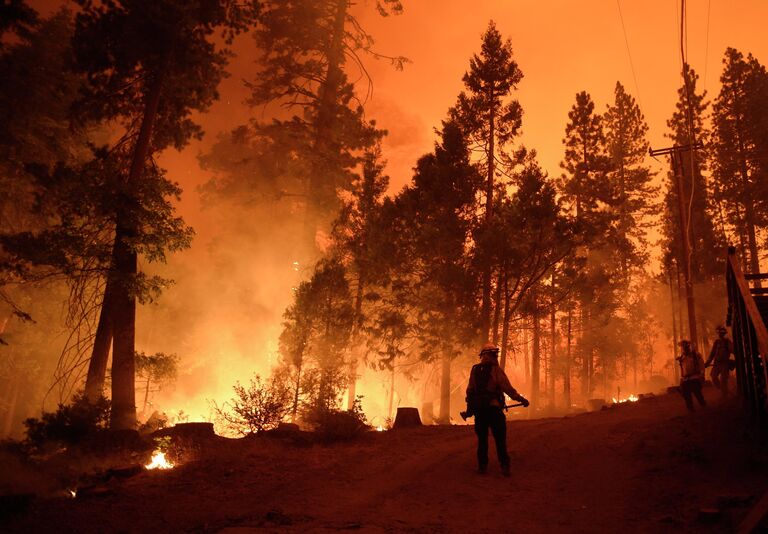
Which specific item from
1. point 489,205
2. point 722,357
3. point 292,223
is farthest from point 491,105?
point 292,223

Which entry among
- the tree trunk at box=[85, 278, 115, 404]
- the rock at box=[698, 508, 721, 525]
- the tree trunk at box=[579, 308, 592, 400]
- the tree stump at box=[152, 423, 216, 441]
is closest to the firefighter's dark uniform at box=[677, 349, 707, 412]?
the rock at box=[698, 508, 721, 525]

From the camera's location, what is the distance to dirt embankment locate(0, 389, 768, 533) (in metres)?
5.81

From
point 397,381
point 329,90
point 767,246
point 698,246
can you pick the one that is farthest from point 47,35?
point 767,246

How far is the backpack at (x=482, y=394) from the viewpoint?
7.90m

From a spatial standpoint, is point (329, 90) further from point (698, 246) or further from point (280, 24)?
point (698, 246)

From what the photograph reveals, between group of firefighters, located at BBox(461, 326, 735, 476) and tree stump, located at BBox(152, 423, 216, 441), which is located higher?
group of firefighters, located at BBox(461, 326, 735, 476)

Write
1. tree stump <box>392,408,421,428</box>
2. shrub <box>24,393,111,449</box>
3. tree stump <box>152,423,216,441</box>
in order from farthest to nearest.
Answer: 1. tree stump <box>392,408,421,428</box>
2. tree stump <box>152,423,216,441</box>
3. shrub <box>24,393,111,449</box>

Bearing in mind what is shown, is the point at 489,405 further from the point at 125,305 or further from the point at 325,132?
the point at 325,132

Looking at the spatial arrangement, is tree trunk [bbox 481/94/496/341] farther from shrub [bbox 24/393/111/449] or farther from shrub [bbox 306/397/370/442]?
shrub [bbox 24/393/111/449]

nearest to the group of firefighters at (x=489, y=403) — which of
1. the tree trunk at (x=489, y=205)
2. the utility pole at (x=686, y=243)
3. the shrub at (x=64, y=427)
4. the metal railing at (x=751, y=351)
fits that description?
the metal railing at (x=751, y=351)

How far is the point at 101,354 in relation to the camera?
39.6ft

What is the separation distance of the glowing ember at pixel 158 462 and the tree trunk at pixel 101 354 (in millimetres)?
2844

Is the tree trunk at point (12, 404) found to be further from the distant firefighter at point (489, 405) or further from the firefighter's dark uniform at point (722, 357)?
the firefighter's dark uniform at point (722, 357)

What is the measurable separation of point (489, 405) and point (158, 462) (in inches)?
269
